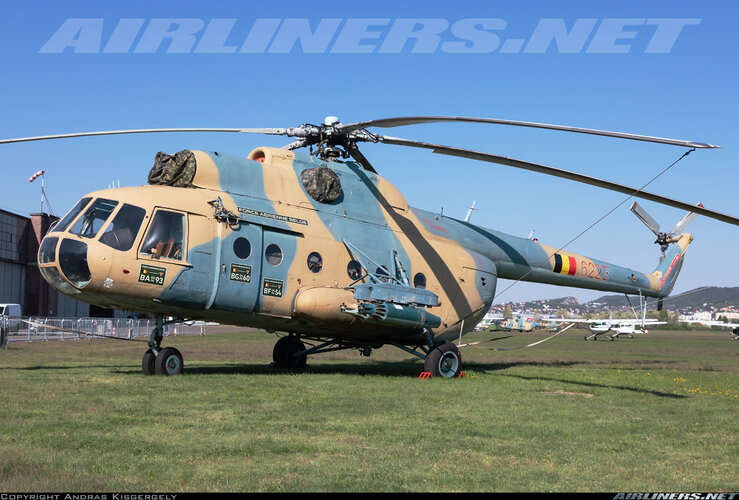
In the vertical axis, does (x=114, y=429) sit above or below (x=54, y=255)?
below

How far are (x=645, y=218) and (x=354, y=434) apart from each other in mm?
20667

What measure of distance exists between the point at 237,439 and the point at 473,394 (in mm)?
6435

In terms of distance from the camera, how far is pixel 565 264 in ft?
72.5

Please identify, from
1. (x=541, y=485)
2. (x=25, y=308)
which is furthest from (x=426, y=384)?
(x=25, y=308)

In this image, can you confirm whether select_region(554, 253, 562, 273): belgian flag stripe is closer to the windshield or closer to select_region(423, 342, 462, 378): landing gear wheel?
select_region(423, 342, 462, 378): landing gear wheel

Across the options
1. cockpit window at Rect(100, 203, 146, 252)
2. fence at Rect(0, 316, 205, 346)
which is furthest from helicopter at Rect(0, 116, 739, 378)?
fence at Rect(0, 316, 205, 346)

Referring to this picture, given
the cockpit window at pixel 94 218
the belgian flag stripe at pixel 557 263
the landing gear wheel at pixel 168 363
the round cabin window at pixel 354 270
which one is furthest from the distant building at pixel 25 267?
the round cabin window at pixel 354 270

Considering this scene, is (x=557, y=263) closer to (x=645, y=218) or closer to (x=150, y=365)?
(x=645, y=218)

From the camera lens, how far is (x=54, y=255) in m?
13.3

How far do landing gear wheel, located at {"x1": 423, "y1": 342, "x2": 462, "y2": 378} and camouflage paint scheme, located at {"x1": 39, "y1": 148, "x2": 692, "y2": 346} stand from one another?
2.64 ft

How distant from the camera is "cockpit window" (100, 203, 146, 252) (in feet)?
44.2

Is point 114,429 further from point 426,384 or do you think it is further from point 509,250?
point 509,250

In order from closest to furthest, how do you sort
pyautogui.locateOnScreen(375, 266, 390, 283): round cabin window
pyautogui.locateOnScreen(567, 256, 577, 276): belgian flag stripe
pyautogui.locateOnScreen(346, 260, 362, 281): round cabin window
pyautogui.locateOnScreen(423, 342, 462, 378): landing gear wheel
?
pyautogui.locateOnScreen(346, 260, 362, 281): round cabin window, pyautogui.locateOnScreen(375, 266, 390, 283): round cabin window, pyautogui.locateOnScreen(423, 342, 462, 378): landing gear wheel, pyautogui.locateOnScreen(567, 256, 577, 276): belgian flag stripe

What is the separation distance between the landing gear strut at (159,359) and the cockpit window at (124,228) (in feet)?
8.17
